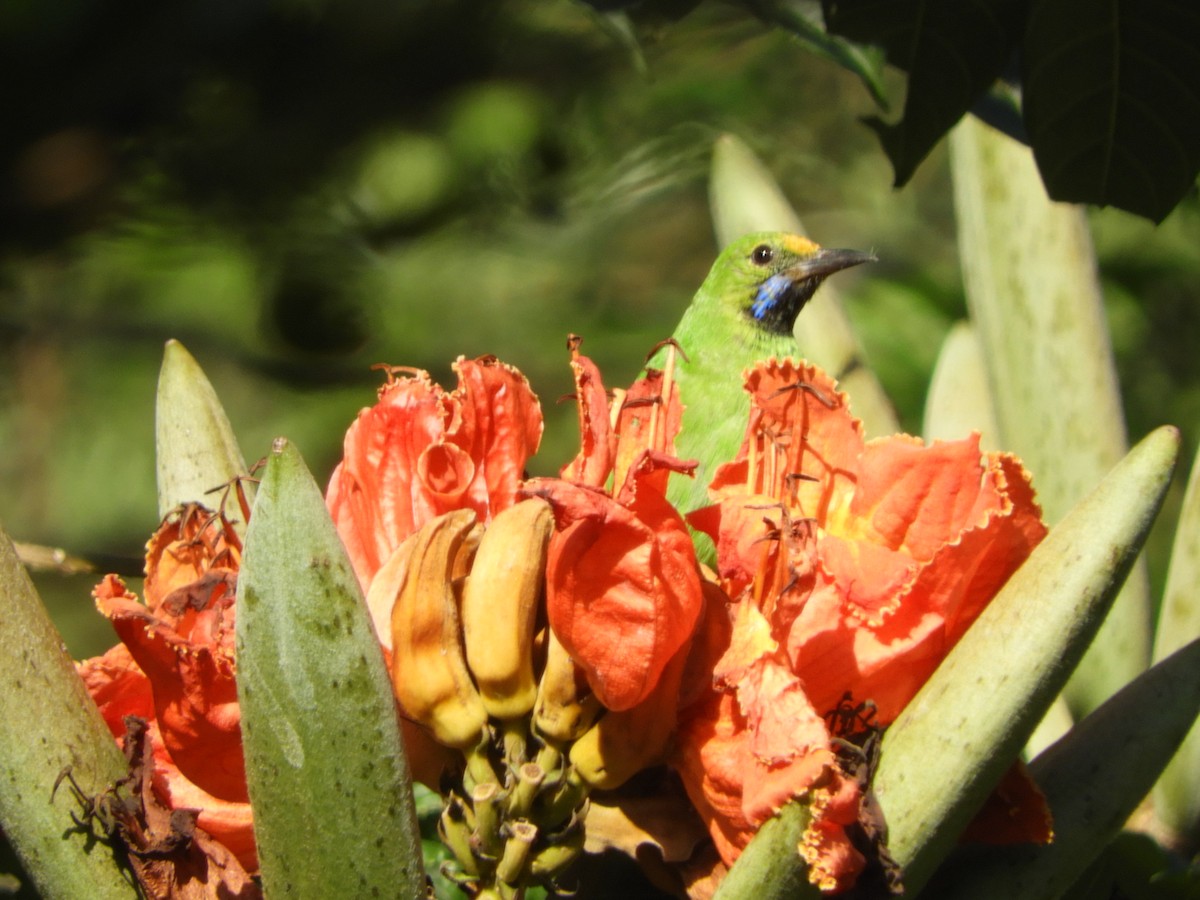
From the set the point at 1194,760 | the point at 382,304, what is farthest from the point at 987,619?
the point at 382,304

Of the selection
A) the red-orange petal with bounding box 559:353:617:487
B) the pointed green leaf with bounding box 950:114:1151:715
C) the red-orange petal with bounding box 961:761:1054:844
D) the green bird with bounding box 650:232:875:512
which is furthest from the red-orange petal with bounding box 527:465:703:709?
the green bird with bounding box 650:232:875:512

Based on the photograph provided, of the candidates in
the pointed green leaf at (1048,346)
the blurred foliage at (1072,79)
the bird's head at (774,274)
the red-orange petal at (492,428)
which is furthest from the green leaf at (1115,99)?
the bird's head at (774,274)

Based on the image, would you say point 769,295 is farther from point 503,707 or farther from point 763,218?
point 503,707

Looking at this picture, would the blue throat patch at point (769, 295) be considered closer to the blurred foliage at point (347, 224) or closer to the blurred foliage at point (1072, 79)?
the blurred foliage at point (347, 224)

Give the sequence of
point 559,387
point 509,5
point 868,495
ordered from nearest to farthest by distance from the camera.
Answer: point 868,495 < point 509,5 < point 559,387

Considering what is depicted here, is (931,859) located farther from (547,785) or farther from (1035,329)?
(1035,329)

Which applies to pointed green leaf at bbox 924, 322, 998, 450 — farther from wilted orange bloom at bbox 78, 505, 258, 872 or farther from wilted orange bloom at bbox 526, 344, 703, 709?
wilted orange bloom at bbox 78, 505, 258, 872

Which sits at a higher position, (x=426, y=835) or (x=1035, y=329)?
(x=1035, y=329)
